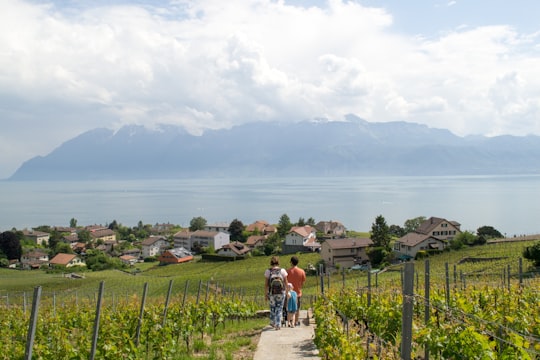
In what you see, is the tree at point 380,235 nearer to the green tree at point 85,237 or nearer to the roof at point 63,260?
the roof at point 63,260

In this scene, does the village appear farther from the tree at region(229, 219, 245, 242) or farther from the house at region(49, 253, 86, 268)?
the tree at region(229, 219, 245, 242)

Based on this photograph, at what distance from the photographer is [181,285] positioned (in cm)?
4106

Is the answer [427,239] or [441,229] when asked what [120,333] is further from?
[441,229]

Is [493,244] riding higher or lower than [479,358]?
lower

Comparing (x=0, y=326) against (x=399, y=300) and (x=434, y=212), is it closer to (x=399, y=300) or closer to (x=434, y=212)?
(x=399, y=300)

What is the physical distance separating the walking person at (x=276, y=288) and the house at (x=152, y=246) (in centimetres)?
8760

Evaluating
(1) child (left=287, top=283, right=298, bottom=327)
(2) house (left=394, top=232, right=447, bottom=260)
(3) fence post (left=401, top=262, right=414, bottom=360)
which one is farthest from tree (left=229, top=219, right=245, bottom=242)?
(3) fence post (left=401, top=262, right=414, bottom=360)


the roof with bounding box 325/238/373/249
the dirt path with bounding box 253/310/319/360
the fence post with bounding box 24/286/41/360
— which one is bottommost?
the roof with bounding box 325/238/373/249

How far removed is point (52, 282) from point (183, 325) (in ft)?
159

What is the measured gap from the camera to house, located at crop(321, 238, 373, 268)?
197ft

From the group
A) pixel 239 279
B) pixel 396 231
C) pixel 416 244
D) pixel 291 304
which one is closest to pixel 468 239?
pixel 416 244

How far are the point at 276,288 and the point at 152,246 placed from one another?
90.2 metres

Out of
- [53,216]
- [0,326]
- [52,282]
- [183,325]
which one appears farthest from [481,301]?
[53,216]

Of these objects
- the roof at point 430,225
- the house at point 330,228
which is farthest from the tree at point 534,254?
the house at point 330,228
